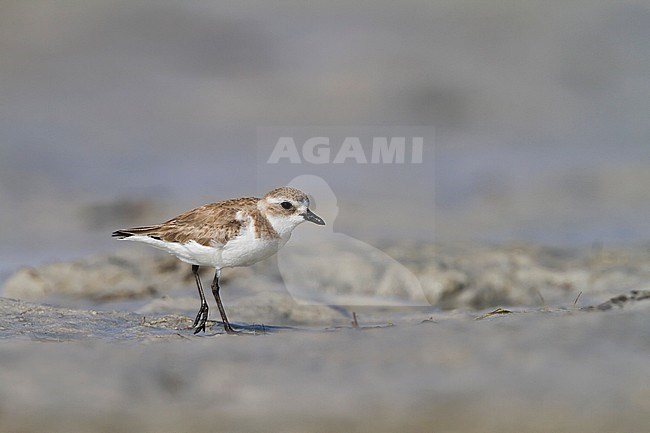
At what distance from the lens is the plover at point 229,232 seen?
568 cm

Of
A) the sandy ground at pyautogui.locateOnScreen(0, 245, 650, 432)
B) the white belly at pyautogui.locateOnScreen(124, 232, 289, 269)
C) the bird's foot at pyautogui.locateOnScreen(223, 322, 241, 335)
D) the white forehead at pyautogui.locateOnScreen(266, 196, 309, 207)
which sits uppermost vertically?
the white forehead at pyautogui.locateOnScreen(266, 196, 309, 207)

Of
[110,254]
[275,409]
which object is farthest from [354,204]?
[275,409]

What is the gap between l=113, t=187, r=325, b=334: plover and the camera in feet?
18.6

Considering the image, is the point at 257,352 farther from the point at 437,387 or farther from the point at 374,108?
the point at 374,108

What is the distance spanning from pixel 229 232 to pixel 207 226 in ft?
0.48

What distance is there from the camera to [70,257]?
842 cm

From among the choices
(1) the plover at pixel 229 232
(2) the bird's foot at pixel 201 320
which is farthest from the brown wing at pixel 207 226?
(2) the bird's foot at pixel 201 320

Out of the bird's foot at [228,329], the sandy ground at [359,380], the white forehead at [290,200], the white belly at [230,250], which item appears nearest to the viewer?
the sandy ground at [359,380]

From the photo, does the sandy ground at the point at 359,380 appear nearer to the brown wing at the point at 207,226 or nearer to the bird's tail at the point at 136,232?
the brown wing at the point at 207,226

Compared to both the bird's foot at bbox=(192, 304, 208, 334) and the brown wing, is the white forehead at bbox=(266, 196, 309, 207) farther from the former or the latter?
the bird's foot at bbox=(192, 304, 208, 334)

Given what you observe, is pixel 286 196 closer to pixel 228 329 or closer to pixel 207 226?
pixel 207 226

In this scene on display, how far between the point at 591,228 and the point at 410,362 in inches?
237

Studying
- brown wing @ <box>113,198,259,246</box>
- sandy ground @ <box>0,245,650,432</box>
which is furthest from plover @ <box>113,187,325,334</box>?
sandy ground @ <box>0,245,650,432</box>

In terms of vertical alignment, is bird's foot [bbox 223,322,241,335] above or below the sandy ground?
below
